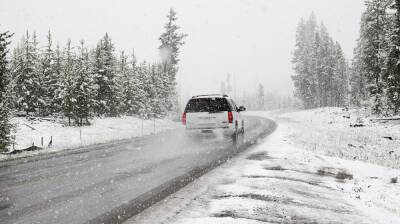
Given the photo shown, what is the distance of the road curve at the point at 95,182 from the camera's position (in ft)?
17.8

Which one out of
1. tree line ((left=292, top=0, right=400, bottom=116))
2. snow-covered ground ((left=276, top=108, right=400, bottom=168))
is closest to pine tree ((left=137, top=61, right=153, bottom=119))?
snow-covered ground ((left=276, top=108, right=400, bottom=168))

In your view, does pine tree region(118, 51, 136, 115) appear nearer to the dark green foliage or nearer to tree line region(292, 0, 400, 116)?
the dark green foliage

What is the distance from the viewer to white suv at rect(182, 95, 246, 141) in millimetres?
15836

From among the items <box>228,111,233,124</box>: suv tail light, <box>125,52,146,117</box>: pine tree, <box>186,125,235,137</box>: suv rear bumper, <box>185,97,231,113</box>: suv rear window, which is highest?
<box>125,52,146,117</box>: pine tree

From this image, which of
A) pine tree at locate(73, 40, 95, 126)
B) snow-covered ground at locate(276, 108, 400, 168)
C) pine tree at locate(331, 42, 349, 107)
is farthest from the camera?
pine tree at locate(331, 42, 349, 107)

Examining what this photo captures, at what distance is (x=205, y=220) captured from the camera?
498 centimetres

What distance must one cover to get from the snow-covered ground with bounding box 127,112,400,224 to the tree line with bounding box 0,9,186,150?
41.1 ft

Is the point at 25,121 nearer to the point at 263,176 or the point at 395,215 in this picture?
the point at 263,176

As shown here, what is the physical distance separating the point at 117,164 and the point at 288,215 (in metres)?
5.72

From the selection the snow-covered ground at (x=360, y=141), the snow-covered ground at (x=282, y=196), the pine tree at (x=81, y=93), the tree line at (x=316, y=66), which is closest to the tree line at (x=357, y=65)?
the tree line at (x=316, y=66)

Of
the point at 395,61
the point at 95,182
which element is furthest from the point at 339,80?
the point at 95,182

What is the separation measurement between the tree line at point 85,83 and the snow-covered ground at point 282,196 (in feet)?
41.1

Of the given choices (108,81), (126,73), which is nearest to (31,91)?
(108,81)

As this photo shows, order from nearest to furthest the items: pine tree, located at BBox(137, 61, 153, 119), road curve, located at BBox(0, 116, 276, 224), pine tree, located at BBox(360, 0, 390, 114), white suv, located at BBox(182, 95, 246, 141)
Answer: road curve, located at BBox(0, 116, 276, 224), white suv, located at BBox(182, 95, 246, 141), pine tree, located at BBox(360, 0, 390, 114), pine tree, located at BBox(137, 61, 153, 119)
